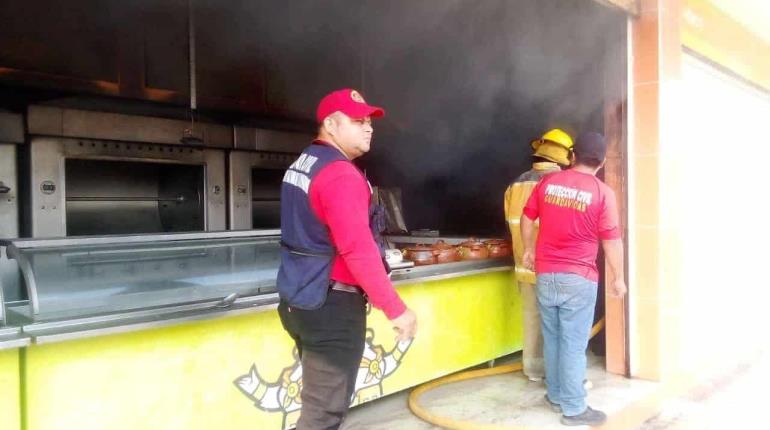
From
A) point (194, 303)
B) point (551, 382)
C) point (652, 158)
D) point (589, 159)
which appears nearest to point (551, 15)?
point (652, 158)

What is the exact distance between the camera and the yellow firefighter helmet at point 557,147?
13.7 feet

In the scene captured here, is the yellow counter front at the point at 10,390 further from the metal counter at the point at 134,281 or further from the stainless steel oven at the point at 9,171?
the stainless steel oven at the point at 9,171

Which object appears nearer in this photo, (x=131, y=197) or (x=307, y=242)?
(x=307, y=242)

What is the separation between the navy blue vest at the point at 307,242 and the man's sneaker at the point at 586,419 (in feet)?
6.99

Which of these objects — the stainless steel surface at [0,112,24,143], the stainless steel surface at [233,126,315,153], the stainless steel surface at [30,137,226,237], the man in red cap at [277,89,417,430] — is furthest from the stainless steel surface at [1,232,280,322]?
the stainless steel surface at [233,126,315,153]

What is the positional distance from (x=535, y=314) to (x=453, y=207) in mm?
3000

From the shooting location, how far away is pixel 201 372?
2.91 meters

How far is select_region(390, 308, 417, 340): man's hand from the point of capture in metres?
2.18

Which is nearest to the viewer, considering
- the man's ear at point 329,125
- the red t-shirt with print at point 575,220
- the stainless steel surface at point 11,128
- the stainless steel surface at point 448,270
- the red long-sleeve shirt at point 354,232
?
the red long-sleeve shirt at point 354,232

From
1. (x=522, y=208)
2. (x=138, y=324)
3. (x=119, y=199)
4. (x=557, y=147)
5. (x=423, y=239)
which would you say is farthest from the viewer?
(x=423, y=239)

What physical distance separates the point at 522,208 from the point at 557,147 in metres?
0.50

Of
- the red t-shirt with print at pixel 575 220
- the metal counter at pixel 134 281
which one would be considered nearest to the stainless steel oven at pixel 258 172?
the metal counter at pixel 134 281

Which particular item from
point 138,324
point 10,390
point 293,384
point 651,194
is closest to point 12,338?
point 10,390

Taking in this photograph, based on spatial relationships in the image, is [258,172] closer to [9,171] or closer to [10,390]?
[9,171]
